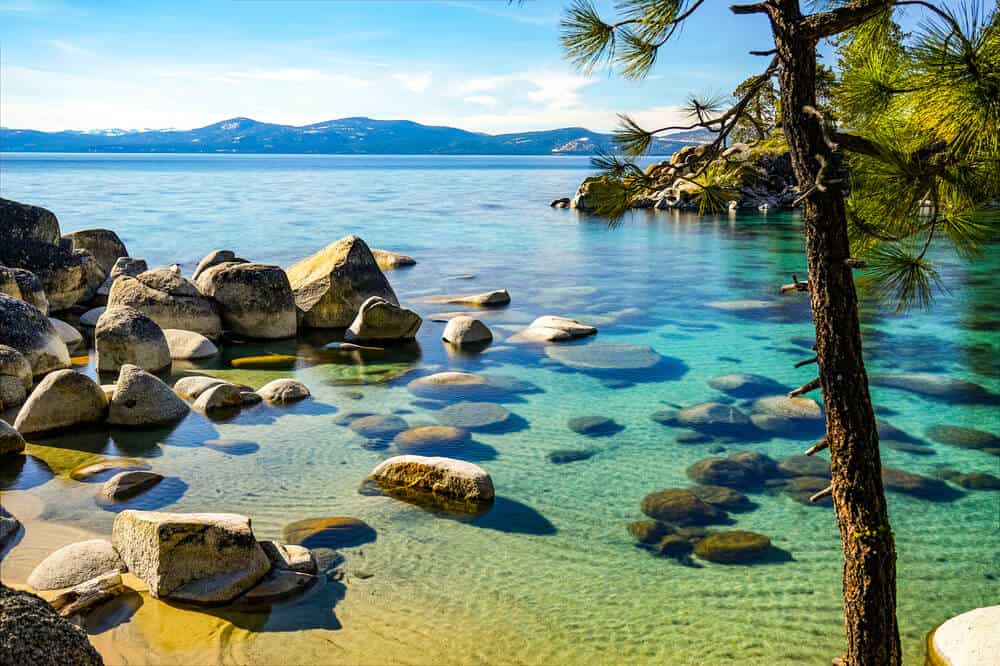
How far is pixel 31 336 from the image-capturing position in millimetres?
13461

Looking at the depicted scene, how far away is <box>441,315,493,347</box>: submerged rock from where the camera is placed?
17219 mm

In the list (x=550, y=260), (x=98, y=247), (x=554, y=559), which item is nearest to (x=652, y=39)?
(x=554, y=559)

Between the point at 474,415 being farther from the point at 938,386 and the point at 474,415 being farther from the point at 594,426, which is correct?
the point at 938,386

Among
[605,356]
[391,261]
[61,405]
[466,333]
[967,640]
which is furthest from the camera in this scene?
[391,261]

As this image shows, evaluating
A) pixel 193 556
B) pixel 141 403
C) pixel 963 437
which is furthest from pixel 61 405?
pixel 963 437

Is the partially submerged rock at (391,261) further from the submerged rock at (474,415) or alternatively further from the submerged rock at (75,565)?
the submerged rock at (75,565)

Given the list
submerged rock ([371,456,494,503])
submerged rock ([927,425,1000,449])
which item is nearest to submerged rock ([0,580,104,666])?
submerged rock ([371,456,494,503])

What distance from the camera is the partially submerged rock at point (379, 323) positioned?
56.2 feet

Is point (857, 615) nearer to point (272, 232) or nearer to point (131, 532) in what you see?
point (131, 532)

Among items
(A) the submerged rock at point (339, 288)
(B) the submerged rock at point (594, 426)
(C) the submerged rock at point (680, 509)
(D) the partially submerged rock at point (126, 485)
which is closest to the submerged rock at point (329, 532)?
(D) the partially submerged rock at point (126, 485)

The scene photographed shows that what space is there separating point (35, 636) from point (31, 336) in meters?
11.3

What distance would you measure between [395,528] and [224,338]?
9.96 metres

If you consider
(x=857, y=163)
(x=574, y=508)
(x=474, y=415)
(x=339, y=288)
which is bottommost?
→ (x=574, y=508)

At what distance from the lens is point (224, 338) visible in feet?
56.4
